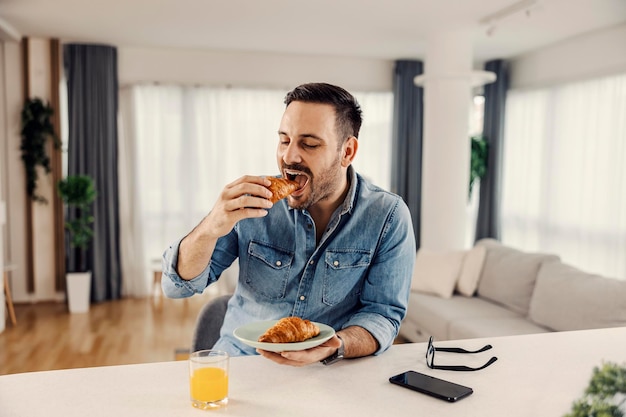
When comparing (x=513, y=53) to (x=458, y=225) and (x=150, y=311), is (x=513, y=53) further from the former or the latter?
(x=150, y=311)

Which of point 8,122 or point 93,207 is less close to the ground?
point 8,122

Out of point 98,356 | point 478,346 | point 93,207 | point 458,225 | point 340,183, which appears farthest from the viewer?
point 93,207

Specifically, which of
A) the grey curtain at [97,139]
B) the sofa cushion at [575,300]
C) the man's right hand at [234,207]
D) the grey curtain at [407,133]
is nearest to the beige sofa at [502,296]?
the sofa cushion at [575,300]

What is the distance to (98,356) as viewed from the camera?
400 centimetres

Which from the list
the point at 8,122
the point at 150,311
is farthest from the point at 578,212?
the point at 8,122

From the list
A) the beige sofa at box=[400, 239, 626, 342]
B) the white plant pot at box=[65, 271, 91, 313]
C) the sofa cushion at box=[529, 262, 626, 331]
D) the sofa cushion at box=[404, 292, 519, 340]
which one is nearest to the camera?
the sofa cushion at box=[529, 262, 626, 331]

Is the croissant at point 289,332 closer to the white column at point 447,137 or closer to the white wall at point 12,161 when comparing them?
the white column at point 447,137

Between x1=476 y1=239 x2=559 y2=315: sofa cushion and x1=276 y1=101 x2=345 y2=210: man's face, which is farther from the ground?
x1=276 y1=101 x2=345 y2=210: man's face

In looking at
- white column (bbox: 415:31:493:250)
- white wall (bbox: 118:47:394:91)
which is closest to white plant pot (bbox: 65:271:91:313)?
white wall (bbox: 118:47:394:91)

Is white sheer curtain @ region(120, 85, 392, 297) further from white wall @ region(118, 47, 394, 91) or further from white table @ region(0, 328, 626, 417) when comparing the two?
white table @ region(0, 328, 626, 417)

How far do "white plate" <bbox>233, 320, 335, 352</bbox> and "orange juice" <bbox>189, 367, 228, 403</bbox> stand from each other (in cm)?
11

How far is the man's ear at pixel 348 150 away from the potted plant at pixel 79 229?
4028 mm

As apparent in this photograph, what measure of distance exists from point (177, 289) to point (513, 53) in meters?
5.46

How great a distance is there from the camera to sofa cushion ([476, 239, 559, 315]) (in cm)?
378
